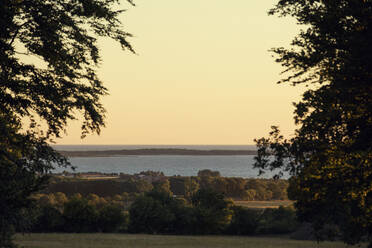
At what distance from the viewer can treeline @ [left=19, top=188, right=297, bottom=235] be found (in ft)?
116

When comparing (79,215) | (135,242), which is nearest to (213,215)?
(135,242)

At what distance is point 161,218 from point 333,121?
2194cm

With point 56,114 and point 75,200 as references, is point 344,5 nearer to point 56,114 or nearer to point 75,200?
point 56,114

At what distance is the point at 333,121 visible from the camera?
53.7ft

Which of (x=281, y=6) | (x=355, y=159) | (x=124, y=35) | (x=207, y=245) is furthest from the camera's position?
(x=207, y=245)

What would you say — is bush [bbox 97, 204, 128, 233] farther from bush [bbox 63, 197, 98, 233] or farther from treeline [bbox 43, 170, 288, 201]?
treeline [bbox 43, 170, 288, 201]

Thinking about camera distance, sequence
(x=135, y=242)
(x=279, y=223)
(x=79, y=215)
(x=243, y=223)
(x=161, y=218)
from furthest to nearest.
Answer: (x=279, y=223), (x=243, y=223), (x=161, y=218), (x=79, y=215), (x=135, y=242)

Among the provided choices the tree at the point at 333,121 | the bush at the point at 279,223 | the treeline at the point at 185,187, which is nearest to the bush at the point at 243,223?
the bush at the point at 279,223

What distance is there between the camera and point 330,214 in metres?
18.7

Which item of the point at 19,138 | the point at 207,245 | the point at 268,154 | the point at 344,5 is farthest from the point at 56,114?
the point at 207,245

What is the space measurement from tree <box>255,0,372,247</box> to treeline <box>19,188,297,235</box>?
59.7 feet

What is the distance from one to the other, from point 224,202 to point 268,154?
66.0 feet

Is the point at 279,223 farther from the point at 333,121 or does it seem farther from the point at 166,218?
the point at 333,121

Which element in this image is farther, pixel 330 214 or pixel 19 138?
pixel 330 214
